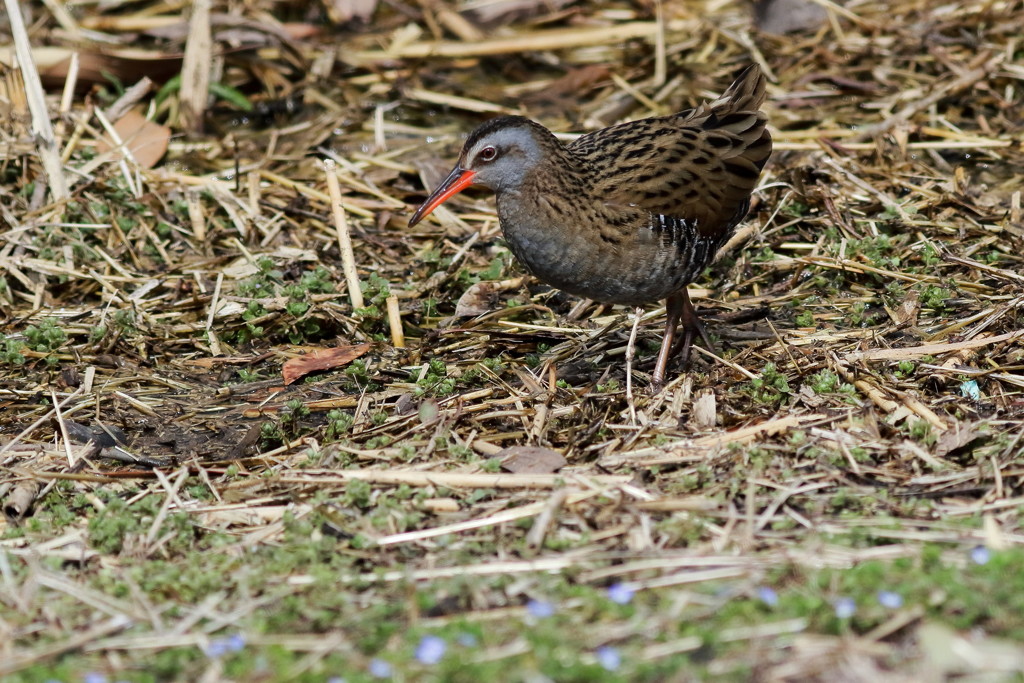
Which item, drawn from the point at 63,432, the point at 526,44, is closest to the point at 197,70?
the point at 526,44

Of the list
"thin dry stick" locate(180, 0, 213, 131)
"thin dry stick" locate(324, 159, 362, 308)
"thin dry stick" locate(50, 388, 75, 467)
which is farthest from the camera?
"thin dry stick" locate(180, 0, 213, 131)

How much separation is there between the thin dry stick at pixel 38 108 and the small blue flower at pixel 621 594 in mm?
4427

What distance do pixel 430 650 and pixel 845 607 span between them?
1.13 meters

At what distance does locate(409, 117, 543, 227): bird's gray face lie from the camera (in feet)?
17.5

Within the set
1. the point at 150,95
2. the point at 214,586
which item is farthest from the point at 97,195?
the point at 214,586

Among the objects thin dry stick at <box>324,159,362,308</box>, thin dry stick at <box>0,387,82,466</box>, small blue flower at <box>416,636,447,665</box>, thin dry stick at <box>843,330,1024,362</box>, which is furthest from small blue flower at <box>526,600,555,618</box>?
thin dry stick at <box>324,159,362,308</box>

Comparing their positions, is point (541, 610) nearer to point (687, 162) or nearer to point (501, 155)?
point (501, 155)

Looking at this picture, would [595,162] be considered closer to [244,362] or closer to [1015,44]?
[244,362]

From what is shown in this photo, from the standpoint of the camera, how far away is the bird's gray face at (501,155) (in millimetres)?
5320

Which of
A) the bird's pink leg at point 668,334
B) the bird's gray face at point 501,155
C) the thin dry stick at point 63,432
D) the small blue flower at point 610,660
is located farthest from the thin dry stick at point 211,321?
the small blue flower at point 610,660

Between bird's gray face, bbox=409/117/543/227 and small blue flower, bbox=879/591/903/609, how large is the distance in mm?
2546

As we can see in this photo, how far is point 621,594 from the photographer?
3.58 m

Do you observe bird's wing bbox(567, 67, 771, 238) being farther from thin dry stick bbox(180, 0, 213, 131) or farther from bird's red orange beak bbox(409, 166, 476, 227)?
thin dry stick bbox(180, 0, 213, 131)

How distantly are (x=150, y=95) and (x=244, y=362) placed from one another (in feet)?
9.76
